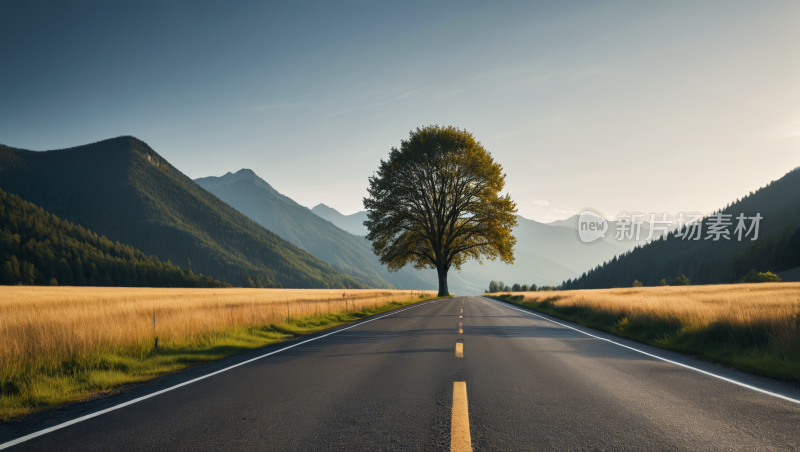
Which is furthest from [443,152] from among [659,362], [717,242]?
[717,242]

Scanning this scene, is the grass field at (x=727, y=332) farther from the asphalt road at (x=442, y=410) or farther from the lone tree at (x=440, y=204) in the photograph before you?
the lone tree at (x=440, y=204)

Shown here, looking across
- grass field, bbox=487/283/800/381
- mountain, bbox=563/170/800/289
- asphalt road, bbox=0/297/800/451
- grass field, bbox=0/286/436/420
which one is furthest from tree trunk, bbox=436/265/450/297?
mountain, bbox=563/170/800/289

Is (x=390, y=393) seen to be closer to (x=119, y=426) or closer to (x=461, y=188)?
(x=119, y=426)

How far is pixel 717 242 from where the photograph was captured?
144 metres

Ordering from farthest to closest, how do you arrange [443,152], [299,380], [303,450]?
[443,152], [299,380], [303,450]

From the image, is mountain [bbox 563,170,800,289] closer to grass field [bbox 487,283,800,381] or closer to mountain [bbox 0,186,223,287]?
grass field [bbox 487,283,800,381]

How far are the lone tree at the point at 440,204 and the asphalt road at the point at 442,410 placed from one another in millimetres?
29905

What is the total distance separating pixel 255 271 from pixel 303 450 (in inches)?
7789

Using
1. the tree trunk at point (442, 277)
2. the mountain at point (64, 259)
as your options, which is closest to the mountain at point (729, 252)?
the tree trunk at point (442, 277)

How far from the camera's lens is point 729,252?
5256 inches

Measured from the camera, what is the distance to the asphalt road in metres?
3.91

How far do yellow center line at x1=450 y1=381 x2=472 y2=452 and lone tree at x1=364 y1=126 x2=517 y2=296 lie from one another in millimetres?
31900

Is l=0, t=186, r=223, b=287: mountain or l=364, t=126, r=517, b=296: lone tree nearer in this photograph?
l=364, t=126, r=517, b=296: lone tree

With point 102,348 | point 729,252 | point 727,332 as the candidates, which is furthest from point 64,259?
point 729,252
